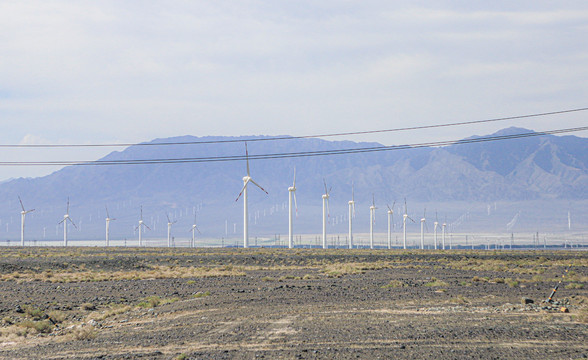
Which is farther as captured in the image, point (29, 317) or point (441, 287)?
point (441, 287)

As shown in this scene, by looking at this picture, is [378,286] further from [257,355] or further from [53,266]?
[53,266]

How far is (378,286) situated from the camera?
4438 cm

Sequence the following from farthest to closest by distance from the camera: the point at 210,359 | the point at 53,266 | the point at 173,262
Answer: the point at 173,262 → the point at 53,266 → the point at 210,359

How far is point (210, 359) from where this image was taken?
21.4 meters

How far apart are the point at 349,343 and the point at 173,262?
60.8 meters

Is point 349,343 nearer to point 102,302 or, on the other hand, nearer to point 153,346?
point 153,346

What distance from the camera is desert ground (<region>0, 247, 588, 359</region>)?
2272 centimetres

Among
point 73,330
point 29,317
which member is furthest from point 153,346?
point 29,317

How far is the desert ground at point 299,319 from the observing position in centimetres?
2272

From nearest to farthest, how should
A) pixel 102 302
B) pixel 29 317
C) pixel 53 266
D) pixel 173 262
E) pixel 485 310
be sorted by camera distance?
pixel 485 310, pixel 29 317, pixel 102 302, pixel 53 266, pixel 173 262

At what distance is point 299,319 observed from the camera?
29.0 meters

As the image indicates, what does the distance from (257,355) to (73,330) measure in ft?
34.3

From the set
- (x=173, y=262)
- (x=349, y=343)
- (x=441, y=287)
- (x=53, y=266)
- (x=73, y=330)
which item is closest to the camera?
(x=349, y=343)

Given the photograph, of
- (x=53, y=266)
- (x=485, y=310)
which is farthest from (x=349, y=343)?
(x=53, y=266)
